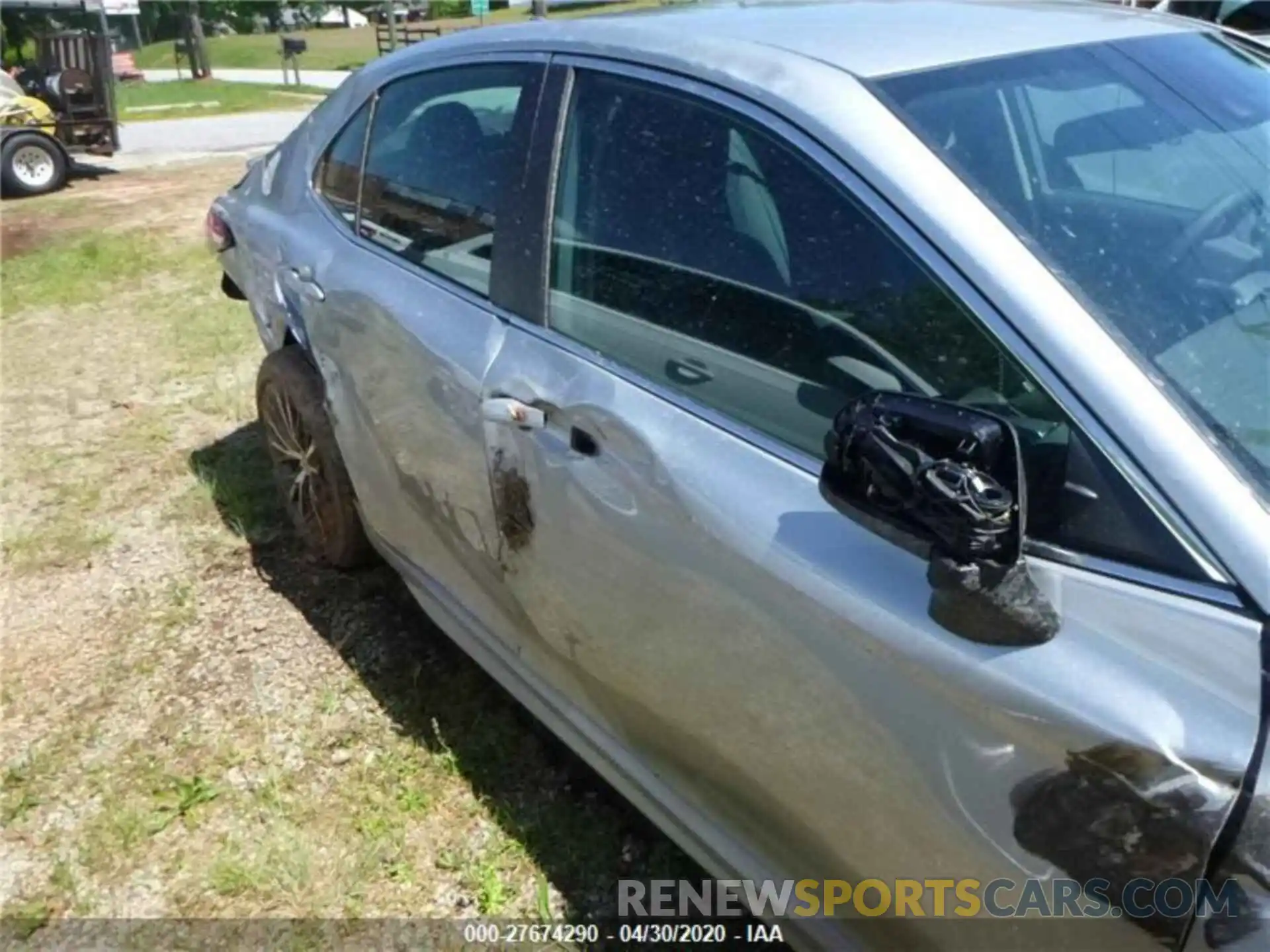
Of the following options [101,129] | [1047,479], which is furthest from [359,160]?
[101,129]

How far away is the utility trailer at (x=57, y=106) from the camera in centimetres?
1063

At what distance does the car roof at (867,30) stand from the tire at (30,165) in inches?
406

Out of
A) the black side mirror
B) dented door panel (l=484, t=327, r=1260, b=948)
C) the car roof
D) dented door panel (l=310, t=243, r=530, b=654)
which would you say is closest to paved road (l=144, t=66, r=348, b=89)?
dented door panel (l=310, t=243, r=530, b=654)

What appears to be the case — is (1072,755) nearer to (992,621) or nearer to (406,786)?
(992,621)

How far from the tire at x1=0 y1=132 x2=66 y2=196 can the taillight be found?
8.67 meters

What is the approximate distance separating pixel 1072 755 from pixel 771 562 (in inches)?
18.2

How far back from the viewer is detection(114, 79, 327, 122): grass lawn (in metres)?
19.3

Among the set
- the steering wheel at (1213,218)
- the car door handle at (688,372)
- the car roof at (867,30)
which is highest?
the car roof at (867,30)

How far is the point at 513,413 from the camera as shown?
1.97 m

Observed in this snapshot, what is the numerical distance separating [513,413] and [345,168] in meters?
1.25

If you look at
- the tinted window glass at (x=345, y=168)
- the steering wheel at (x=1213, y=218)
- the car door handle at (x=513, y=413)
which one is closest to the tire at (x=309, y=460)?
the tinted window glass at (x=345, y=168)

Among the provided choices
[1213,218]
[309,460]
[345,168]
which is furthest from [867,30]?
[309,460]

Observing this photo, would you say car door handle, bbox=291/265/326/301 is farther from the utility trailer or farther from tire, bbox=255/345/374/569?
the utility trailer

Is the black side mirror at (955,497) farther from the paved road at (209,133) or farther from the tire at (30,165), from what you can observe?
the paved road at (209,133)
